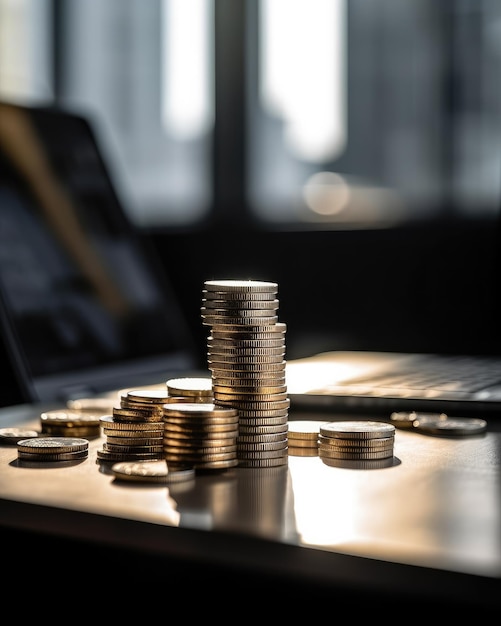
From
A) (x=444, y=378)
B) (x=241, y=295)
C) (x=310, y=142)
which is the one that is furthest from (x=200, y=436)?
(x=310, y=142)

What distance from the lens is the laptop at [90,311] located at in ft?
5.28

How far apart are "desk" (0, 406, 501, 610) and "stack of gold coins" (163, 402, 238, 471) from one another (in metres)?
0.02

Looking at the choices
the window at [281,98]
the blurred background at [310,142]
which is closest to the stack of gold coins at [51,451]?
the blurred background at [310,142]

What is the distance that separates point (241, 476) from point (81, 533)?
21 centimetres

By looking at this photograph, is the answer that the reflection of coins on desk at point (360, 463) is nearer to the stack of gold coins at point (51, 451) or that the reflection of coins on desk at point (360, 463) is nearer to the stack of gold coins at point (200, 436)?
the stack of gold coins at point (200, 436)

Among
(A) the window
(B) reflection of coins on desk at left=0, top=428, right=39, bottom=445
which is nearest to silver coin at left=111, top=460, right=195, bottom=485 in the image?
(B) reflection of coins on desk at left=0, top=428, right=39, bottom=445

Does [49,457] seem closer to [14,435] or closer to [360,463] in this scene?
[14,435]

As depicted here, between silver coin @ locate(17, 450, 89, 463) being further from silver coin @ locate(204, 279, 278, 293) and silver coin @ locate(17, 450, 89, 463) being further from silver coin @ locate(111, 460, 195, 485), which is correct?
silver coin @ locate(204, 279, 278, 293)

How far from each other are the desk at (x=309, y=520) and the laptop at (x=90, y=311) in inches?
18.7

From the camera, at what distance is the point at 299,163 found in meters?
3.85

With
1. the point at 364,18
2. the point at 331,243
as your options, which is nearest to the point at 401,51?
the point at 364,18

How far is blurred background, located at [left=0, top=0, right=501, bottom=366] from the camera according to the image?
3.26 metres

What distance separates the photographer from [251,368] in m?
1.08

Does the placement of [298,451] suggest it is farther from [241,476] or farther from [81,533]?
[81,533]
